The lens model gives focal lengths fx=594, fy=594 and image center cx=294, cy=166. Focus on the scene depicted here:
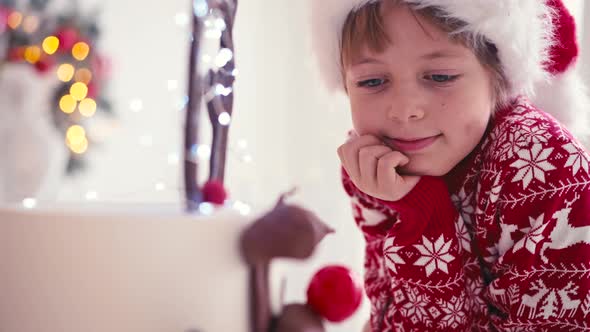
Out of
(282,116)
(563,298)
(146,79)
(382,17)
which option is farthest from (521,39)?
(146,79)

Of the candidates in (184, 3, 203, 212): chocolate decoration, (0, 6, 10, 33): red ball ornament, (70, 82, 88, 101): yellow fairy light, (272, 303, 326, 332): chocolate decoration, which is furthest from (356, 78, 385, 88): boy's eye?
(70, 82, 88, 101): yellow fairy light

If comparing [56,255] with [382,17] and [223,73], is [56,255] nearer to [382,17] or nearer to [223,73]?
[223,73]

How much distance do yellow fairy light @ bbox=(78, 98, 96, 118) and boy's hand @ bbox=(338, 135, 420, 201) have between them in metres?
1.40

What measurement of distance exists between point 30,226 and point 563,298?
0.65 m

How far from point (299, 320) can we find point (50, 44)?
54.4 inches

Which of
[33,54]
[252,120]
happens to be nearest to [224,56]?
[252,120]

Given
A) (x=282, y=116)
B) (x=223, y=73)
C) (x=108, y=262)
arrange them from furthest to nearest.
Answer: (x=282, y=116) → (x=223, y=73) → (x=108, y=262)

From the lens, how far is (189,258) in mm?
713

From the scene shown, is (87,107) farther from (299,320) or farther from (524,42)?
(524,42)

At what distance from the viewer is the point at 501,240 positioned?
2.51ft

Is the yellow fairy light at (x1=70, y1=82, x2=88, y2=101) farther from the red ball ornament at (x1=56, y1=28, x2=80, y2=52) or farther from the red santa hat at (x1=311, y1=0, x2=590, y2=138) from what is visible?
the red santa hat at (x1=311, y1=0, x2=590, y2=138)

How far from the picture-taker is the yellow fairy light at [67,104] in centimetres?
187

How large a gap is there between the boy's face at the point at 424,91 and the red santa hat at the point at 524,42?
0.03 meters

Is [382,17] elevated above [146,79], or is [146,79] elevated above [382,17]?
[146,79]
